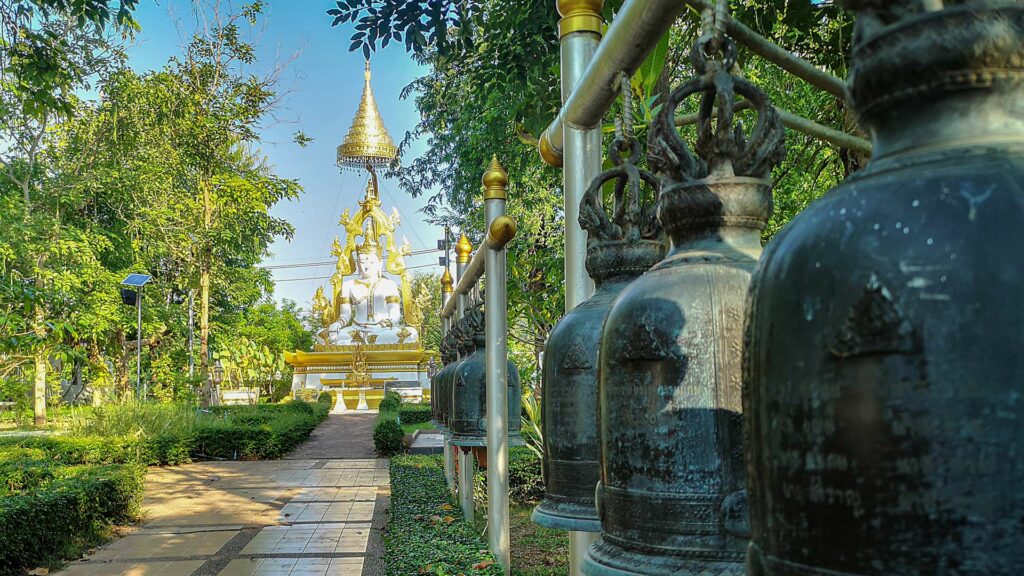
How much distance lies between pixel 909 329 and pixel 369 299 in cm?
3386

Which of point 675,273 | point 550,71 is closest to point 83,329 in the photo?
point 550,71

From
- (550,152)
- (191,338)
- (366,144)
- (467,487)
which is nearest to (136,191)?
(191,338)

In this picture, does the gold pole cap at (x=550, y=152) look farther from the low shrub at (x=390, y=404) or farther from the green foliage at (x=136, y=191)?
the low shrub at (x=390, y=404)

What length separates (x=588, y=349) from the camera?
2045mm

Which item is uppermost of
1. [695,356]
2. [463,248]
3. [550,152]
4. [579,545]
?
[463,248]

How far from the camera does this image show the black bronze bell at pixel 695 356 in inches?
54.6

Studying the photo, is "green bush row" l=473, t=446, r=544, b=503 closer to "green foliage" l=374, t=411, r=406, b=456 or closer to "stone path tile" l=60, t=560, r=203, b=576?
"stone path tile" l=60, t=560, r=203, b=576

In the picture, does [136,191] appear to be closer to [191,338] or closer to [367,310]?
[191,338]

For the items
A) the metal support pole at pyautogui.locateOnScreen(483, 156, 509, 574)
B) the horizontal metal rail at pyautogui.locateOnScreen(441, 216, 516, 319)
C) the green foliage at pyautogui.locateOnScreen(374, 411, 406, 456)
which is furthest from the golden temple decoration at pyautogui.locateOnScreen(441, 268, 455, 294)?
the green foliage at pyautogui.locateOnScreen(374, 411, 406, 456)

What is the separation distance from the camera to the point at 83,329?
20.0m

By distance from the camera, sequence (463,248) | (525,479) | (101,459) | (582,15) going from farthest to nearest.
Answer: (101,459) → (525,479) → (463,248) → (582,15)

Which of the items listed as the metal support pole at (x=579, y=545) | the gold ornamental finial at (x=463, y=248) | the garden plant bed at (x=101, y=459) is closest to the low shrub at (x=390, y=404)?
the garden plant bed at (x=101, y=459)

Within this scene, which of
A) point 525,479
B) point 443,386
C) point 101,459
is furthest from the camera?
point 101,459

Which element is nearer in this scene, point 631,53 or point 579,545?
point 631,53
